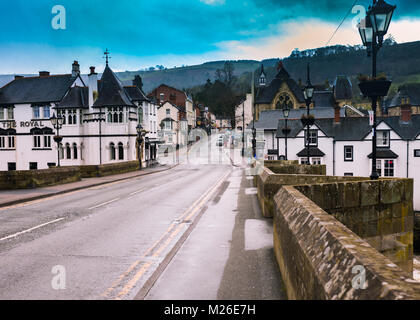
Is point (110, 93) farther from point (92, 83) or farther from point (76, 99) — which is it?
point (76, 99)

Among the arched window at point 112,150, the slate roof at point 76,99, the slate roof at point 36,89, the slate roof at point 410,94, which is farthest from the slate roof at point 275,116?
the slate roof at point 410,94

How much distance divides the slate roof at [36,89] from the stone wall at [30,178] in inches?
1082

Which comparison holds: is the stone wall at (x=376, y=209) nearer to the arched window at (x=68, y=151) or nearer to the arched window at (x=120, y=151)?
the arched window at (x=120, y=151)

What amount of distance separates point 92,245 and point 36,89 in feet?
158

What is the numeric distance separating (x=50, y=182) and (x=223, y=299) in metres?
20.3

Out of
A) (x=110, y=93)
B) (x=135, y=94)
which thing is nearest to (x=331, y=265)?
(x=110, y=93)

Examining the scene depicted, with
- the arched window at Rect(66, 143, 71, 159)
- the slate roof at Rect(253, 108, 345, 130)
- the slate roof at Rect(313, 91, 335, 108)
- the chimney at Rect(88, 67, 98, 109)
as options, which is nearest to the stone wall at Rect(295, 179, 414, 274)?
the chimney at Rect(88, 67, 98, 109)

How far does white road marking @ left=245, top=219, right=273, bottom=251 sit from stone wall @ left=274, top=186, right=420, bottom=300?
2845 millimetres

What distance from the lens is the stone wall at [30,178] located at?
2067 cm

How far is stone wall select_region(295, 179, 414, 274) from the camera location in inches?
341

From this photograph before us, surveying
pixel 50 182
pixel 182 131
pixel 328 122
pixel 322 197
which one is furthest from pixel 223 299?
pixel 182 131

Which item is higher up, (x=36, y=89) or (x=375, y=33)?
(x=36, y=89)

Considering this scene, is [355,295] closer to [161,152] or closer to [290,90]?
[161,152]

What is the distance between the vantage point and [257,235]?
33.0ft
